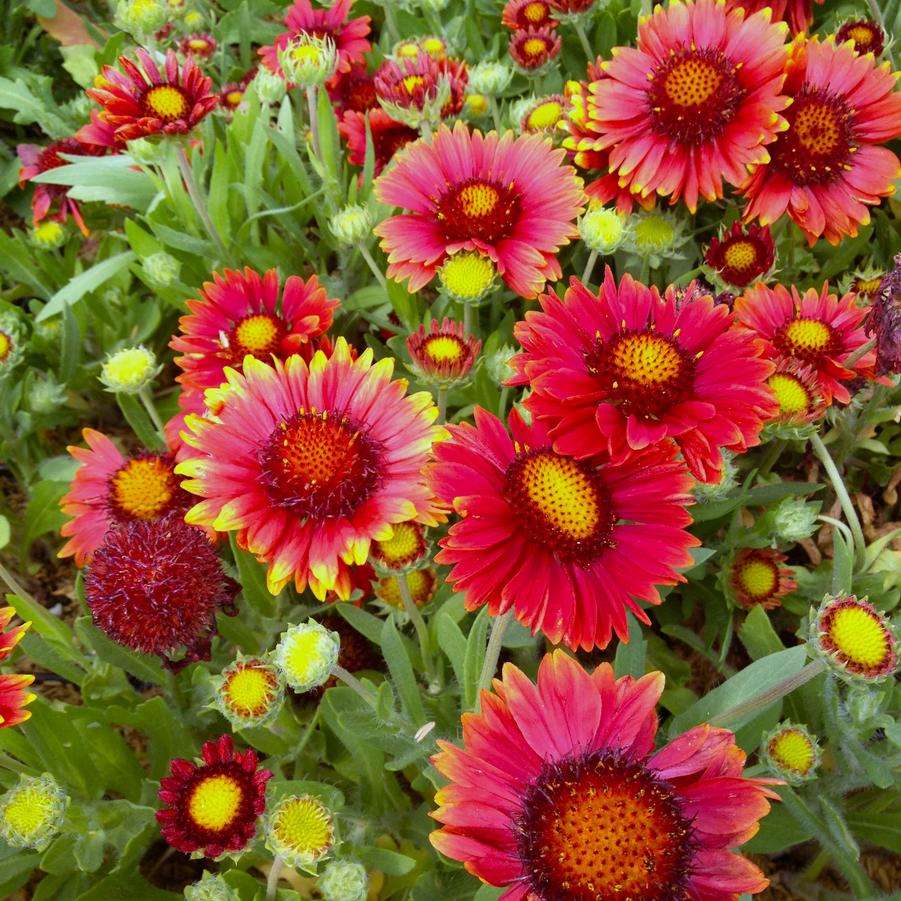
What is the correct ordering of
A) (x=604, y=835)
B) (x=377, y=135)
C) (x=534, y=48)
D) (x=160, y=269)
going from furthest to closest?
(x=377, y=135)
(x=534, y=48)
(x=160, y=269)
(x=604, y=835)

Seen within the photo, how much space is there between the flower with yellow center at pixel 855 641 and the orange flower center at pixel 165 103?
1499 millimetres

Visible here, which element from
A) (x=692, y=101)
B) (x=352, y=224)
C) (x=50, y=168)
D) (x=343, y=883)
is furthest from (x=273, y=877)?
(x=50, y=168)

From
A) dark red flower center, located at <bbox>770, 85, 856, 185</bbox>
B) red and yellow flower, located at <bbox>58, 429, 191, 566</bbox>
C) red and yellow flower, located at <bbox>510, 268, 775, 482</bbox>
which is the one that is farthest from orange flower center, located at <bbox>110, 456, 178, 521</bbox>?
dark red flower center, located at <bbox>770, 85, 856, 185</bbox>

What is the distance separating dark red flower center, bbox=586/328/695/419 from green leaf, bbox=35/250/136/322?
143 cm

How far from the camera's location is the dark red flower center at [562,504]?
3.38 ft

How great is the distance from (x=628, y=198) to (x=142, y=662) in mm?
1355

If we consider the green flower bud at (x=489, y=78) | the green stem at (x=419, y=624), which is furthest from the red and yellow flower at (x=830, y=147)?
the green stem at (x=419, y=624)

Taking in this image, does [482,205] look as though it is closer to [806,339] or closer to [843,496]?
[806,339]

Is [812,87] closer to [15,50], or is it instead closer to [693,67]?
[693,67]

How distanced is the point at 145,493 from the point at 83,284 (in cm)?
77

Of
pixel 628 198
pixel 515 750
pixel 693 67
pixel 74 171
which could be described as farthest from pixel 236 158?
pixel 515 750

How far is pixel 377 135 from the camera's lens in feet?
6.93

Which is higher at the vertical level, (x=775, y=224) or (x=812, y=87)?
(x=812, y=87)

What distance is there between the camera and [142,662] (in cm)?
147
